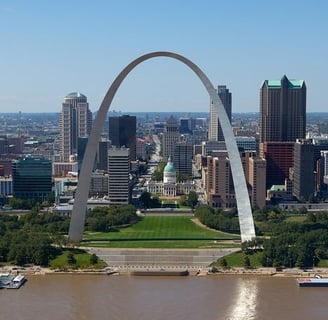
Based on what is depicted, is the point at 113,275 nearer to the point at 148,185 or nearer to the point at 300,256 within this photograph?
the point at 300,256

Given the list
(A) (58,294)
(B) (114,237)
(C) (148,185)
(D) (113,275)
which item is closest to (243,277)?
(D) (113,275)

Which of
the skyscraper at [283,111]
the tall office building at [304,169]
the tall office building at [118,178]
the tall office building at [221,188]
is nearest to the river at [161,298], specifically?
the tall office building at [118,178]

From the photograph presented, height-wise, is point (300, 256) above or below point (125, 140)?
below

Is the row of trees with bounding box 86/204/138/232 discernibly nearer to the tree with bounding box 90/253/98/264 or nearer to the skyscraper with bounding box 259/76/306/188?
the tree with bounding box 90/253/98/264

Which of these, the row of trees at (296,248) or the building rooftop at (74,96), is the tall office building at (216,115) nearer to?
the building rooftop at (74,96)

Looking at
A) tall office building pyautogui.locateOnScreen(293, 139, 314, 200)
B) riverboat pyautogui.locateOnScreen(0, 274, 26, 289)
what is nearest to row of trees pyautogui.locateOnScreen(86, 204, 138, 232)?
riverboat pyautogui.locateOnScreen(0, 274, 26, 289)

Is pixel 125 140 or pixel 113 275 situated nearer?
pixel 113 275
